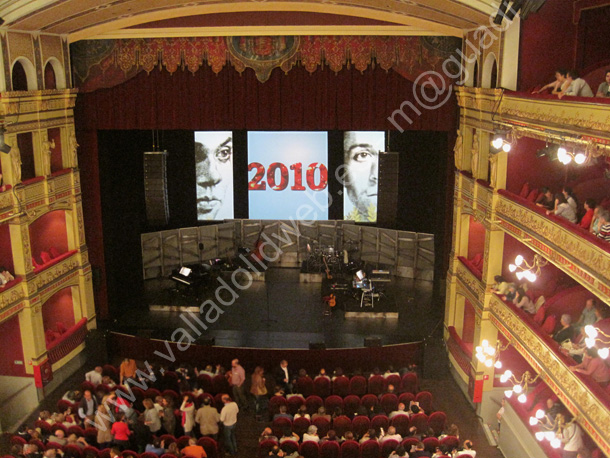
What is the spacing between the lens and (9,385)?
559 inches

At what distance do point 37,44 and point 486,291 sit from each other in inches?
429

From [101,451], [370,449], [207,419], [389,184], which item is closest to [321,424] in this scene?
[370,449]

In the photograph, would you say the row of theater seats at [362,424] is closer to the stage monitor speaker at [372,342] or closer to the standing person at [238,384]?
the standing person at [238,384]

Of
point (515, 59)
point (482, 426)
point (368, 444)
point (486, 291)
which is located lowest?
point (482, 426)

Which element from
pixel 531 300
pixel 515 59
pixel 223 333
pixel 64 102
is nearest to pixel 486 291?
pixel 531 300

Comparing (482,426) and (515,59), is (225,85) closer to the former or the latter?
(515,59)

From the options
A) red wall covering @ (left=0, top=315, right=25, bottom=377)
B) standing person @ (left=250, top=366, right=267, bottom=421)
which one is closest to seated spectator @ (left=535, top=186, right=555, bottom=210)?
standing person @ (left=250, top=366, right=267, bottom=421)

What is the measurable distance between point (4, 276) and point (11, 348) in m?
1.90

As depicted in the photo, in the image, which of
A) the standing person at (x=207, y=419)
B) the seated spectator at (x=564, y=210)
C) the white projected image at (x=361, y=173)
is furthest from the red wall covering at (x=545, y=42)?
the standing person at (x=207, y=419)

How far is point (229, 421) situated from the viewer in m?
11.6

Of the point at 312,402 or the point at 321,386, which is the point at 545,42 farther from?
the point at 312,402

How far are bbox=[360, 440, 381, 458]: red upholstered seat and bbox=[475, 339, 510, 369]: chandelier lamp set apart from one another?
2888 mm

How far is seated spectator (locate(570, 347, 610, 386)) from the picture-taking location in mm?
9000

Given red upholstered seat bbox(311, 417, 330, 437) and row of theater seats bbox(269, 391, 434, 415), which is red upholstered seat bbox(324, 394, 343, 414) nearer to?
row of theater seats bbox(269, 391, 434, 415)
